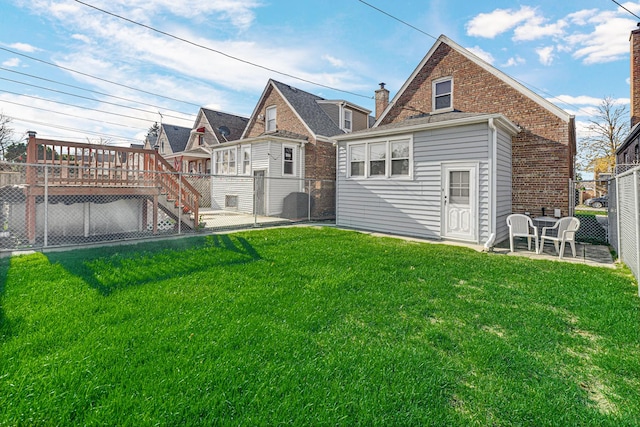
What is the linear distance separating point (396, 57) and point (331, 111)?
5.45 metres

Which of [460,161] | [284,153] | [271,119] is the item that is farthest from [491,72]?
[271,119]

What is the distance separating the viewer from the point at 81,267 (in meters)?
5.31

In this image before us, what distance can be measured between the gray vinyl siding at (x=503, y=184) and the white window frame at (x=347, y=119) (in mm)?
10637

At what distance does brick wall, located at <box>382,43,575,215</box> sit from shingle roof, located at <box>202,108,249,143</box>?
17.3 m

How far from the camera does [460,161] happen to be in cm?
861

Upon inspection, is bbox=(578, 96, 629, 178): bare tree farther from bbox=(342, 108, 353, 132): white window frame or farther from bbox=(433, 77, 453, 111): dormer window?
bbox=(433, 77, 453, 111): dormer window

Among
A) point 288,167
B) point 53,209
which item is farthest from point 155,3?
point 288,167

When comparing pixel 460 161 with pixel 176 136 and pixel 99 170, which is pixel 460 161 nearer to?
pixel 99 170

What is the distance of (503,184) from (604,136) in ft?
95.2

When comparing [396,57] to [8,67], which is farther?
[8,67]

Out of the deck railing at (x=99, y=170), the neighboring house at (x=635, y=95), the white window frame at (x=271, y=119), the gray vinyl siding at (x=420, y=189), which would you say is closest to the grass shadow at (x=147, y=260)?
the deck railing at (x=99, y=170)

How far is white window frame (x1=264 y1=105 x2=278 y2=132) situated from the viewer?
1823cm

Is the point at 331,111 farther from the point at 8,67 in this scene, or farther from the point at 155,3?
the point at 8,67

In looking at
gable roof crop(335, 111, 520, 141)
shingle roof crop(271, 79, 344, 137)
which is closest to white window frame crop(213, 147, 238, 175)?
shingle roof crop(271, 79, 344, 137)
